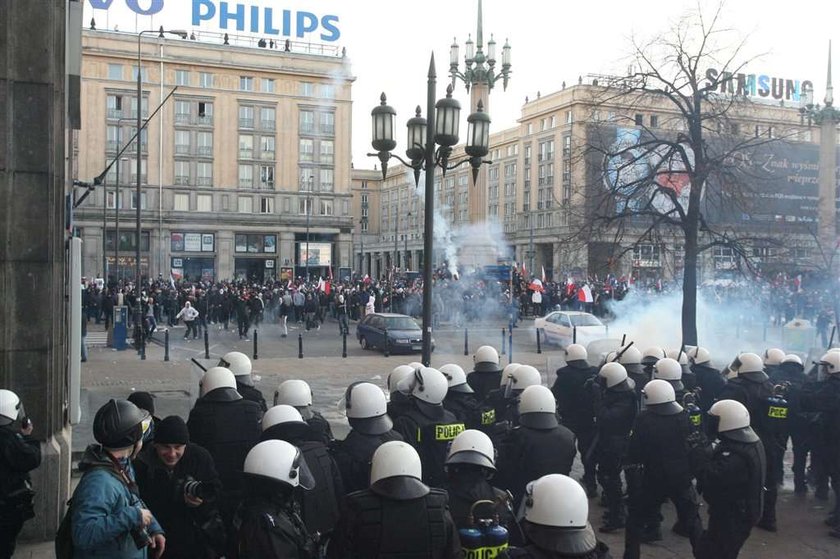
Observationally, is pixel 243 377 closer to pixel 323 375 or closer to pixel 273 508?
pixel 273 508

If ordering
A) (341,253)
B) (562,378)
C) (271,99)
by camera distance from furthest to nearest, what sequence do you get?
A: 1. (341,253)
2. (271,99)
3. (562,378)

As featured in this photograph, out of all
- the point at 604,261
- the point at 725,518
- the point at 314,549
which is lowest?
the point at 725,518

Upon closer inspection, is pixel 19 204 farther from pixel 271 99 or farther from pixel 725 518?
pixel 271 99

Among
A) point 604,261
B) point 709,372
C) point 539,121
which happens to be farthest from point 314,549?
point 539,121

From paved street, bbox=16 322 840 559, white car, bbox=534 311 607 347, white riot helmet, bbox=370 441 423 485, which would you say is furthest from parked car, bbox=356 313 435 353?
white riot helmet, bbox=370 441 423 485

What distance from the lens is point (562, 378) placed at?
29.7ft

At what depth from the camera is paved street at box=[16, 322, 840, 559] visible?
25.3 feet

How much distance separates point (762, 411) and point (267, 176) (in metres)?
65.6

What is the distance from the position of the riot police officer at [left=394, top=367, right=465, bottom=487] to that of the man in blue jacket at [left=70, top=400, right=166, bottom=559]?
254cm

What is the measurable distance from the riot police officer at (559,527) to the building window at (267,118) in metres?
68.4

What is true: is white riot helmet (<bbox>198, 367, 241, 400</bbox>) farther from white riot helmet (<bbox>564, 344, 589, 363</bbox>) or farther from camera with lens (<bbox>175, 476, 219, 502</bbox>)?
white riot helmet (<bbox>564, 344, 589, 363</bbox>)

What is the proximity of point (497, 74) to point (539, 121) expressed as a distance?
44.5 m

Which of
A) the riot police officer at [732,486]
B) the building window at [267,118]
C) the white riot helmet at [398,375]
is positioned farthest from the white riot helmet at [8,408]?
the building window at [267,118]

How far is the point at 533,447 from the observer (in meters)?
6.04
